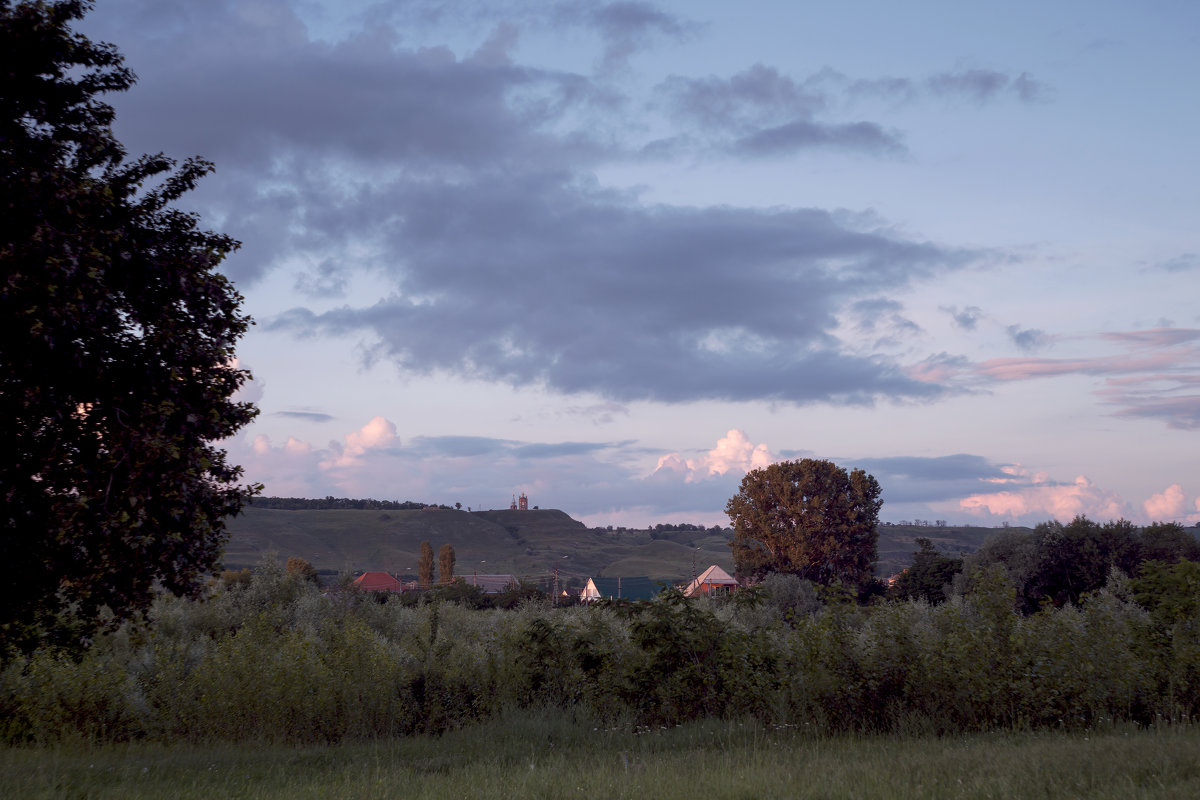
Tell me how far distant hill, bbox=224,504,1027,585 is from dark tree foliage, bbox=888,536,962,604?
8149cm

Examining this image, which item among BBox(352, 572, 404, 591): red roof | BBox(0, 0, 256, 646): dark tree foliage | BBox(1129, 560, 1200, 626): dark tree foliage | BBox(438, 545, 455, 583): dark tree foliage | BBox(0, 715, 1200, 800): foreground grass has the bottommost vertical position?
BBox(352, 572, 404, 591): red roof

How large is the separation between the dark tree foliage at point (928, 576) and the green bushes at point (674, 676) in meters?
43.3

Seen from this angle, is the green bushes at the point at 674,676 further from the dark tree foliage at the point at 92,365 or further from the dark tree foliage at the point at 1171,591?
the dark tree foliage at the point at 92,365

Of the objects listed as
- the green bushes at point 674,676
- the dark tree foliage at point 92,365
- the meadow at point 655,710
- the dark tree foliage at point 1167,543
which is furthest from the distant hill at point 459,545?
the dark tree foliage at point 92,365

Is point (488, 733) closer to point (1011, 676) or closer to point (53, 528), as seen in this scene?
point (53, 528)

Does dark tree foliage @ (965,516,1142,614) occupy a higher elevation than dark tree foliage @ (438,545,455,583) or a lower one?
higher

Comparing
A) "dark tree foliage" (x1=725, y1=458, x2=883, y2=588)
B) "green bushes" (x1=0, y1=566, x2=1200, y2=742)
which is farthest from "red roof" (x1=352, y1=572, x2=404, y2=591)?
"green bushes" (x1=0, y1=566, x2=1200, y2=742)

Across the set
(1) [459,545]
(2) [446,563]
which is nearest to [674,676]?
(2) [446,563]

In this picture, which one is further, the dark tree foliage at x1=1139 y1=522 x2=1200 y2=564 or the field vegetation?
the field vegetation

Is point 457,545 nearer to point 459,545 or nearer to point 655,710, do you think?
point 459,545

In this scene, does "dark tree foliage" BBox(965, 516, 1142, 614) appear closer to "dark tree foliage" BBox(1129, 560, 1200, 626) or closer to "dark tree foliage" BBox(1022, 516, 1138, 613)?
"dark tree foliage" BBox(1022, 516, 1138, 613)

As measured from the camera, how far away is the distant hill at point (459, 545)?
504 ft

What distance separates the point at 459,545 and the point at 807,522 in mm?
115366

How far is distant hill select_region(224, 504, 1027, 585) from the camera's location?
6048 inches
